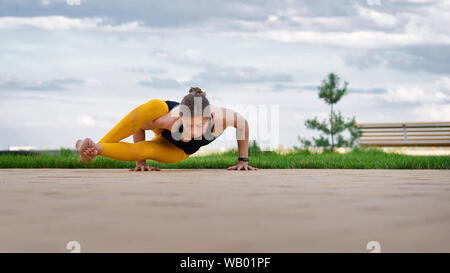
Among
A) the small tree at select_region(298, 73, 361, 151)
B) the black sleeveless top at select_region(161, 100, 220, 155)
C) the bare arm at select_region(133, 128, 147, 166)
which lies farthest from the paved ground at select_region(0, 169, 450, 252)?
the small tree at select_region(298, 73, 361, 151)

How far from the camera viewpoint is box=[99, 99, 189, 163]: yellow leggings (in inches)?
166

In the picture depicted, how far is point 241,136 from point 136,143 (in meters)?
1.10

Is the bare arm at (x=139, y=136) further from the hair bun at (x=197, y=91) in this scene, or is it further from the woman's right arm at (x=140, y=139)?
the hair bun at (x=197, y=91)

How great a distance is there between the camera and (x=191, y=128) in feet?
13.9

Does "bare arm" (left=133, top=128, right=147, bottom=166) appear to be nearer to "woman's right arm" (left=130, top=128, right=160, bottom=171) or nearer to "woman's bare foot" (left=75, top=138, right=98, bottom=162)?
"woman's right arm" (left=130, top=128, right=160, bottom=171)

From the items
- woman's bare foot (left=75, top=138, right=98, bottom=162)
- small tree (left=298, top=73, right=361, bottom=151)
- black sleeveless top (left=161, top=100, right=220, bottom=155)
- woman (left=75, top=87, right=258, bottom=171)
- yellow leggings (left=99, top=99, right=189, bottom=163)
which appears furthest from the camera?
small tree (left=298, top=73, right=361, bottom=151)

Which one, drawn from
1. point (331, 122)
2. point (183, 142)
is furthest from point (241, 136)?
point (331, 122)

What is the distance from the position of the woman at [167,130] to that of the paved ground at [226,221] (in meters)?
1.89

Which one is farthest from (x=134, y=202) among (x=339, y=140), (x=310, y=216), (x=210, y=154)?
(x=339, y=140)

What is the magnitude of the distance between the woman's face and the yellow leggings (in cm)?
28

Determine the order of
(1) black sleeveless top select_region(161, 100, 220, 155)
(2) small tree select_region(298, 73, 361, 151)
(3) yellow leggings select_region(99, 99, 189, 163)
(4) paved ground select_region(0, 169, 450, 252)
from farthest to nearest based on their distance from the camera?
(2) small tree select_region(298, 73, 361, 151) < (1) black sleeveless top select_region(161, 100, 220, 155) < (3) yellow leggings select_region(99, 99, 189, 163) < (4) paved ground select_region(0, 169, 450, 252)

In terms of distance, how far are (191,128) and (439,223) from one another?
9.94 feet

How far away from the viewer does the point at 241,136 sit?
4.67 m
